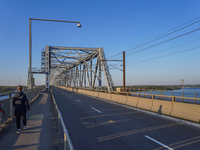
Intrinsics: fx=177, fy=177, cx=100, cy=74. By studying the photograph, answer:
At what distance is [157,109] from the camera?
44.0ft

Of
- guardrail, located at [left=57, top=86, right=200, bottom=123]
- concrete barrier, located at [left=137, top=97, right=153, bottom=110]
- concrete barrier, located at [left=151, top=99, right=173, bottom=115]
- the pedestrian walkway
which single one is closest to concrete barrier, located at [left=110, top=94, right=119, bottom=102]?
guardrail, located at [left=57, top=86, right=200, bottom=123]

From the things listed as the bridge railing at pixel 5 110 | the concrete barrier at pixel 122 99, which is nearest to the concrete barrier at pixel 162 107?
the concrete barrier at pixel 122 99

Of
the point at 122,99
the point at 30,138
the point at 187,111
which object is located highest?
the point at 187,111

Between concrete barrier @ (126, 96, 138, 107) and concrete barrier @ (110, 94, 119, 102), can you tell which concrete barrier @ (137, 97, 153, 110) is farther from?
concrete barrier @ (110, 94, 119, 102)

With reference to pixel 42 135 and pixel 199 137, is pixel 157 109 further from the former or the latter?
pixel 42 135

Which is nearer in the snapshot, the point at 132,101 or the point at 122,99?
the point at 132,101

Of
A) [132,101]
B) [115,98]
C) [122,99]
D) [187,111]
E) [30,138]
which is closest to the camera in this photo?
[30,138]

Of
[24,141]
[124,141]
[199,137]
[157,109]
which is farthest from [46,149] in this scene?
[157,109]

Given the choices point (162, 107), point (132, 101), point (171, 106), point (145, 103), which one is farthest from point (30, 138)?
point (132, 101)

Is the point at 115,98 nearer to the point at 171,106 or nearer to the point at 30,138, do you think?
the point at 171,106

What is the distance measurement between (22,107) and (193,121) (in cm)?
881

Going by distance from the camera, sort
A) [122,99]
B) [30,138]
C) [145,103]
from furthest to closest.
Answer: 1. [122,99]
2. [145,103]
3. [30,138]

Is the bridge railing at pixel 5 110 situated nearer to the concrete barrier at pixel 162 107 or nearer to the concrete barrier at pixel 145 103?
the concrete barrier at pixel 162 107

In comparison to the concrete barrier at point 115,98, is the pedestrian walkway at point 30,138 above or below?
above
